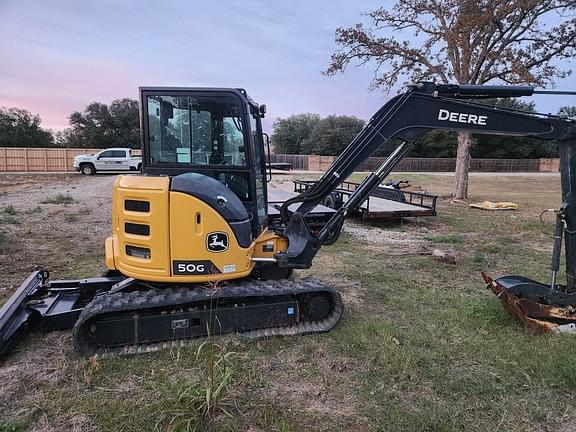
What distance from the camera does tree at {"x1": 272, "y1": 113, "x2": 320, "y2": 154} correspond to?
62219 mm

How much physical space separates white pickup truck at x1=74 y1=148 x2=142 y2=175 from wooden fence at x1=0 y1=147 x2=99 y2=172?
669 centimetres

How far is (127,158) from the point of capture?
29.4 metres

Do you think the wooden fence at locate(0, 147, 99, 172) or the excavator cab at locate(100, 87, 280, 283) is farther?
the wooden fence at locate(0, 147, 99, 172)

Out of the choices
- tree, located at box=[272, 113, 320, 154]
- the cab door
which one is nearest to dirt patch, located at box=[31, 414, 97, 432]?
the cab door

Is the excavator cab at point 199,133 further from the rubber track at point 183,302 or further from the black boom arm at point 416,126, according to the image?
the rubber track at point 183,302

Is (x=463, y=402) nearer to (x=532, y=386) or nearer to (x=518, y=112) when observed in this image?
(x=532, y=386)

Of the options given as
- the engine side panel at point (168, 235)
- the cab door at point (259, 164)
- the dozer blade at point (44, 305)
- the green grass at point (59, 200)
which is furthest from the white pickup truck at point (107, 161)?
the engine side panel at point (168, 235)

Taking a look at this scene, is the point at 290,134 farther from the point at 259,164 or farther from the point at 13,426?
the point at 13,426

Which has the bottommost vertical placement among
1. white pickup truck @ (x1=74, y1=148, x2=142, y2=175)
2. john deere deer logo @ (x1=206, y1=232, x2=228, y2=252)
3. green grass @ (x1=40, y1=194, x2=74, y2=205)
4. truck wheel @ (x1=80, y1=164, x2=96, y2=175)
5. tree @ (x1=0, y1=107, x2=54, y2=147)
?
green grass @ (x1=40, y1=194, x2=74, y2=205)

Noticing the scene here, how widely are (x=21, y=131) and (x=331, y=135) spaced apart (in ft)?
123

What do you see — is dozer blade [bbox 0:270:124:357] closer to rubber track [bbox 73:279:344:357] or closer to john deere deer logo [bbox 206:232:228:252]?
rubber track [bbox 73:279:344:357]

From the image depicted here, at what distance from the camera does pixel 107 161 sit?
96.2 ft

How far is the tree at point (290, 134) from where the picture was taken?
62.2 meters

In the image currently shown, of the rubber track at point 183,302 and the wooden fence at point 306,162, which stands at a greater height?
the wooden fence at point 306,162
